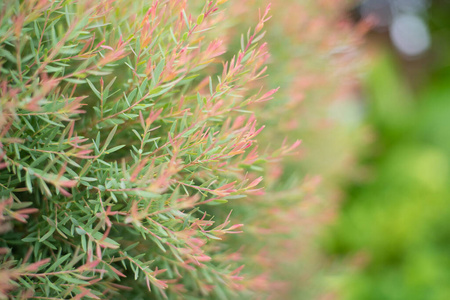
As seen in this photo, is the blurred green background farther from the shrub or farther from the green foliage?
the shrub

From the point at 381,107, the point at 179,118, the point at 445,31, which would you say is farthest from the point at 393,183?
the point at 179,118

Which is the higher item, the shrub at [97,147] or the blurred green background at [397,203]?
the shrub at [97,147]

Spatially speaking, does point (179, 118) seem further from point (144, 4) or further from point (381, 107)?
point (381, 107)

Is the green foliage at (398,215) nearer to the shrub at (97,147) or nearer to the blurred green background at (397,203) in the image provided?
the blurred green background at (397,203)

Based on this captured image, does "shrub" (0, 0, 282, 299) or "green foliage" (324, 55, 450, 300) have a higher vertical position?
"shrub" (0, 0, 282, 299)

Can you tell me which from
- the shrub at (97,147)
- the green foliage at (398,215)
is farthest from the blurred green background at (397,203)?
the shrub at (97,147)

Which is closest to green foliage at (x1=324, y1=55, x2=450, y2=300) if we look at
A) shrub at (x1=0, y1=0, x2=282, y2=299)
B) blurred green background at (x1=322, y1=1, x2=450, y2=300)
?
blurred green background at (x1=322, y1=1, x2=450, y2=300)

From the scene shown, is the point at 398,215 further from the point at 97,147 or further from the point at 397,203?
the point at 97,147

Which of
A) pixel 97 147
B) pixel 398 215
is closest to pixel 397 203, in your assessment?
pixel 398 215

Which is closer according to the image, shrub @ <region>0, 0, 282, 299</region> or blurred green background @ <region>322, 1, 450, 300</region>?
shrub @ <region>0, 0, 282, 299</region>
